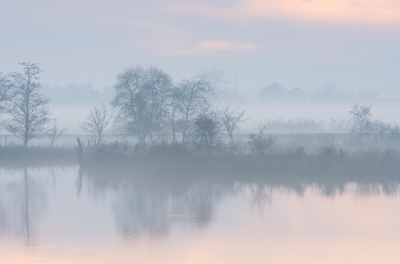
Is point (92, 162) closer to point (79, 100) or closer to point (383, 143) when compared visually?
point (383, 143)

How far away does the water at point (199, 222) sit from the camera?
46.1ft

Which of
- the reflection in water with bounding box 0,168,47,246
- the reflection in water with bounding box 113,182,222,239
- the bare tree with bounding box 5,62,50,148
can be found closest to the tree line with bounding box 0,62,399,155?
the bare tree with bounding box 5,62,50,148

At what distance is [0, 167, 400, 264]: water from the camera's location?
46.1 feet

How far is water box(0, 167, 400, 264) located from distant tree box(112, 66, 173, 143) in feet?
44.8

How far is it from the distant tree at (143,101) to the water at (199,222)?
13653 millimetres

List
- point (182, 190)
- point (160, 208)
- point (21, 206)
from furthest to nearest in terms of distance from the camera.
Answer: point (182, 190), point (21, 206), point (160, 208)

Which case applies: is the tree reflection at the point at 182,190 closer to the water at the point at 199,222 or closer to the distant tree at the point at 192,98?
the water at the point at 199,222

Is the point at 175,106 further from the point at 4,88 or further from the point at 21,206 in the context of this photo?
the point at 21,206

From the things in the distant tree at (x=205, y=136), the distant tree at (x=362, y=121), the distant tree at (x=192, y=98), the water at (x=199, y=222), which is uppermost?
the distant tree at (x=192, y=98)

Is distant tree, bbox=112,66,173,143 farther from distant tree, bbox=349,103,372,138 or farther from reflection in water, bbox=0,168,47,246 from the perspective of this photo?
distant tree, bbox=349,103,372,138

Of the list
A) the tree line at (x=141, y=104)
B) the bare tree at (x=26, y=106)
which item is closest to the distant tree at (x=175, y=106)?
the tree line at (x=141, y=104)

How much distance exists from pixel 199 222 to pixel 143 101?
82.6ft

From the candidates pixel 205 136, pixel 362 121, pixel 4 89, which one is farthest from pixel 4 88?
pixel 362 121

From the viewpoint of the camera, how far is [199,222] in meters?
18.2
